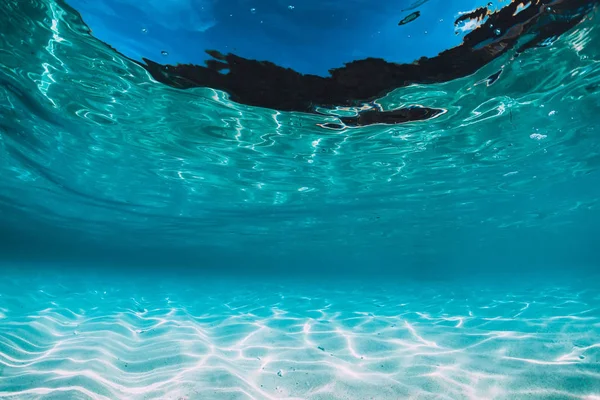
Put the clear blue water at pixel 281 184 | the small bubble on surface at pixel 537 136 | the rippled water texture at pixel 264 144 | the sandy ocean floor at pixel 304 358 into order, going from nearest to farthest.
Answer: the sandy ocean floor at pixel 304 358, the clear blue water at pixel 281 184, the rippled water texture at pixel 264 144, the small bubble on surface at pixel 537 136

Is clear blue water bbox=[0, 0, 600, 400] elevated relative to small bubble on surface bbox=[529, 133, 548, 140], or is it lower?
lower

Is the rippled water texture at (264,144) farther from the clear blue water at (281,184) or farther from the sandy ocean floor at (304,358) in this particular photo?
the sandy ocean floor at (304,358)

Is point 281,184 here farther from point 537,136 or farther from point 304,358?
point 304,358

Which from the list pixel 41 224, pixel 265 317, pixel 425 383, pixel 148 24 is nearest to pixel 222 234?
pixel 41 224

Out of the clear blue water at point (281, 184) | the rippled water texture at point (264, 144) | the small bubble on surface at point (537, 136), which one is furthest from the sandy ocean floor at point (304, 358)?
the small bubble on surface at point (537, 136)

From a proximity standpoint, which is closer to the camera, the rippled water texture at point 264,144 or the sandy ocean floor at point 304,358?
the sandy ocean floor at point 304,358

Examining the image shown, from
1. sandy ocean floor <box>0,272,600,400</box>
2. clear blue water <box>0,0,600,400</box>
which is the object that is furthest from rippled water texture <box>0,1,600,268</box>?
sandy ocean floor <box>0,272,600,400</box>

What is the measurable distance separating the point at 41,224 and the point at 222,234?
23.4 meters

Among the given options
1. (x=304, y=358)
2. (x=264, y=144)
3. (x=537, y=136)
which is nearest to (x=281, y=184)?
(x=264, y=144)

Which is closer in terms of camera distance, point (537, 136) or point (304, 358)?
point (304, 358)

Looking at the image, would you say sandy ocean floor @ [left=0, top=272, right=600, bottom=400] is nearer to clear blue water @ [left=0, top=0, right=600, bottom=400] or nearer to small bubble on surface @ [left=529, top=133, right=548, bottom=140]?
clear blue water @ [left=0, top=0, right=600, bottom=400]

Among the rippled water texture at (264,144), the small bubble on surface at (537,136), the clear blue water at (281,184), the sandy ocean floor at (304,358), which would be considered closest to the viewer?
the sandy ocean floor at (304,358)

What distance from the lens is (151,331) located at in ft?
25.3

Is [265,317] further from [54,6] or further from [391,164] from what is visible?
[391,164]
